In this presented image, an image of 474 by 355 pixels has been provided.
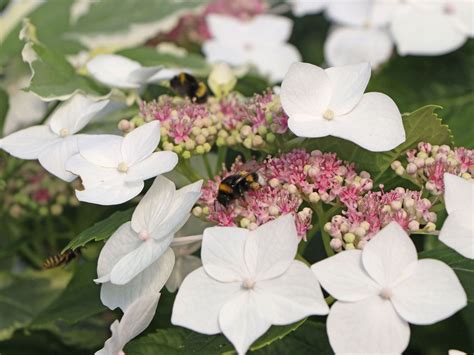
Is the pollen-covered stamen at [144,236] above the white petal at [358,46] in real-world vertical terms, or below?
above

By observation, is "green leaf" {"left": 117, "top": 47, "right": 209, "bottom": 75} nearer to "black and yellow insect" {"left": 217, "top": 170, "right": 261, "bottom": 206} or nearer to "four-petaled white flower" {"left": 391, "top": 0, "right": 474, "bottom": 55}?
"four-petaled white flower" {"left": 391, "top": 0, "right": 474, "bottom": 55}

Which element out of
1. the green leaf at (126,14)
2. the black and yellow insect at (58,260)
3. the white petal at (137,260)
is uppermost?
the white petal at (137,260)

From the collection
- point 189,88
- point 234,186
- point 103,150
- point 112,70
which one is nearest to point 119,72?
point 112,70

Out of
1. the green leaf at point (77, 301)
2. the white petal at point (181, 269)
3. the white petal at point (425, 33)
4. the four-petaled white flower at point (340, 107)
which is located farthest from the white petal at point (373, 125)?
the white petal at point (425, 33)

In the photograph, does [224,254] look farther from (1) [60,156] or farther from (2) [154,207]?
(1) [60,156]

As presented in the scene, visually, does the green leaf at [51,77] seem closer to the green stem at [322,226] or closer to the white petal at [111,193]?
the white petal at [111,193]

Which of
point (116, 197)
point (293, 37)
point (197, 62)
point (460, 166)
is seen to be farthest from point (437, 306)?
point (293, 37)

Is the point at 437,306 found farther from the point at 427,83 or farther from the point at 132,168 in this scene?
the point at 427,83
